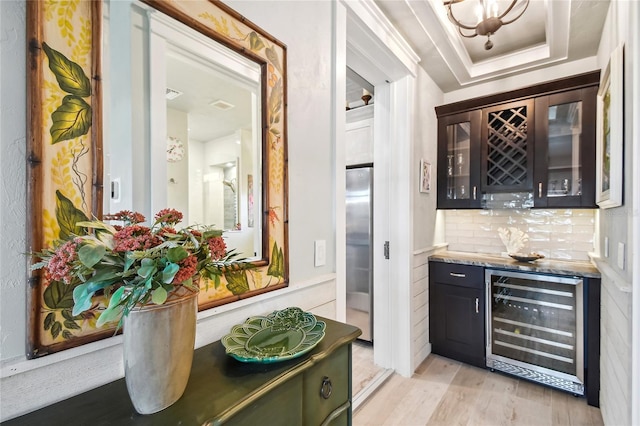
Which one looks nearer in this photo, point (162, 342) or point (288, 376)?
point (162, 342)

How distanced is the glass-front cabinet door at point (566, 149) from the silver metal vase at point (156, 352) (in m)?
2.88

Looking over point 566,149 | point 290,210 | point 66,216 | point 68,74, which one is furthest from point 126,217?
point 566,149

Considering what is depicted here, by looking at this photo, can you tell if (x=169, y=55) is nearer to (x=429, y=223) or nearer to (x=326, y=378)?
(x=326, y=378)

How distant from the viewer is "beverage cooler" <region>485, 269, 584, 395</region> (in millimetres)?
2100

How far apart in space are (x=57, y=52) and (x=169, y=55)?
288 millimetres

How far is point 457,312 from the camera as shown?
8.45 ft

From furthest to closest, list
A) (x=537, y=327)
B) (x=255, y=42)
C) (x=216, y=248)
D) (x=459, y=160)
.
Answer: (x=459, y=160) → (x=537, y=327) → (x=255, y=42) → (x=216, y=248)

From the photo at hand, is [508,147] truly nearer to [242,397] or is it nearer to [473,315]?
[473,315]

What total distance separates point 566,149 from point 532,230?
2.54 ft

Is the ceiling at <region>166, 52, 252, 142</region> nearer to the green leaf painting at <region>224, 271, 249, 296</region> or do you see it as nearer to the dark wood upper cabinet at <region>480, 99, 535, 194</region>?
the green leaf painting at <region>224, 271, 249, 296</region>

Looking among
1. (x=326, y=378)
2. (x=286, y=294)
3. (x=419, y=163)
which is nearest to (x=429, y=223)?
(x=419, y=163)

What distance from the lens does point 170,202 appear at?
Result: 0.86 m

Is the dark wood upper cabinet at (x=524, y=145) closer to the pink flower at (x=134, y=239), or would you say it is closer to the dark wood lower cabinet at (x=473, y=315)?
the dark wood lower cabinet at (x=473, y=315)

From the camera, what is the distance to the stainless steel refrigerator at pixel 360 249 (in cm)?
287
